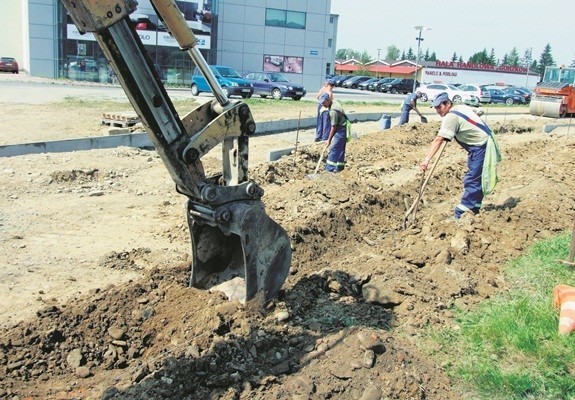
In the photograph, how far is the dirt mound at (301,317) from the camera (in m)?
3.99

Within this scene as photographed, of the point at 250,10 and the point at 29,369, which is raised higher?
the point at 250,10

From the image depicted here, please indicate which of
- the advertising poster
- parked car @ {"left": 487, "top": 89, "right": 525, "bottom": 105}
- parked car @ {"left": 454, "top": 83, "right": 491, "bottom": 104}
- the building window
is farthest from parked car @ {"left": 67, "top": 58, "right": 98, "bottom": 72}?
parked car @ {"left": 487, "top": 89, "right": 525, "bottom": 105}

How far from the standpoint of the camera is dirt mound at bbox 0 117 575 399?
3.99 m

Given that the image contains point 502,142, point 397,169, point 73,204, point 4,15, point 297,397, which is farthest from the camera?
point 4,15

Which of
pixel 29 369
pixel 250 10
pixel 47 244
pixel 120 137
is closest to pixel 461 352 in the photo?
pixel 29 369

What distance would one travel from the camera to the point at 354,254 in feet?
22.9

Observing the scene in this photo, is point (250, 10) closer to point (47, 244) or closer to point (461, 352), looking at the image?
point (47, 244)

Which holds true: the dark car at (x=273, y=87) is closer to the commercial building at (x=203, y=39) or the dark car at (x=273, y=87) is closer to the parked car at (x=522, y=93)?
the commercial building at (x=203, y=39)

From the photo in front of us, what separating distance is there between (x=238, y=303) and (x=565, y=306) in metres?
2.66

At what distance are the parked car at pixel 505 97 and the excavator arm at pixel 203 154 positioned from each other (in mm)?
38006

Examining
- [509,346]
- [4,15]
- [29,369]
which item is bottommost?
[29,369]

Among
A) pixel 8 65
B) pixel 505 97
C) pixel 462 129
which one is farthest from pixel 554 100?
pixel 8 65

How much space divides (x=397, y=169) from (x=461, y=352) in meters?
8.09

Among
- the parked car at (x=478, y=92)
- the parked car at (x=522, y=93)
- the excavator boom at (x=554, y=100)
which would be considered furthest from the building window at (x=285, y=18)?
the excavator boom at (x=554, y=100)
